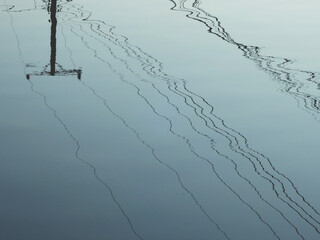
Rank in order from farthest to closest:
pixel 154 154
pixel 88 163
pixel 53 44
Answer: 1. pixel 53 44
2. pixel 154 154
3. pixel 88 163

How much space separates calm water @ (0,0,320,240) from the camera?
911 centimetres

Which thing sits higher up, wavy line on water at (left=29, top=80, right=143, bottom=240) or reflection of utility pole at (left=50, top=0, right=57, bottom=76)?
wavy line on water at (left=29, top=80, right=143, bottom=240)

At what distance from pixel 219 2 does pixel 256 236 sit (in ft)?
45.0

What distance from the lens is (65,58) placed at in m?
15.8

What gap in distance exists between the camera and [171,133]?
1198 centimetres

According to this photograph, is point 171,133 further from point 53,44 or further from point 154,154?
point 53,44

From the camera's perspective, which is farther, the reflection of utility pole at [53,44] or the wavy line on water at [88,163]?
the reflection of utility pole at [53,44]

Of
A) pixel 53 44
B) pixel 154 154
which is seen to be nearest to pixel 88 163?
pixel 154 154

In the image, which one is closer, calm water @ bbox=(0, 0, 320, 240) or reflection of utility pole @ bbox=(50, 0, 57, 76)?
calm water @ bbox=(0, 0, 320, 240)

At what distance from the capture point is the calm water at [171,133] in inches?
359

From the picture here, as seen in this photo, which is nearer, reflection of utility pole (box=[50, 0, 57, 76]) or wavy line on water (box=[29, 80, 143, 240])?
wavy line on water (box=[29, 80, 143, 240])

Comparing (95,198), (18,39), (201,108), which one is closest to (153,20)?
(18,39)

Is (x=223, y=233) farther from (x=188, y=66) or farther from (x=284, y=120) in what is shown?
(x=188, y=66)

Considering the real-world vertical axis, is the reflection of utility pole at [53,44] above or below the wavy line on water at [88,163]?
below
